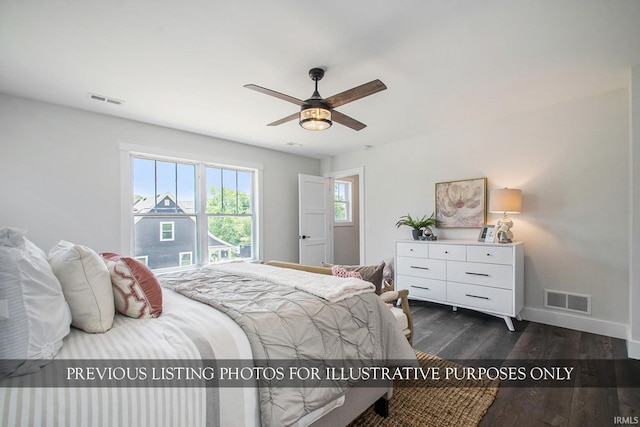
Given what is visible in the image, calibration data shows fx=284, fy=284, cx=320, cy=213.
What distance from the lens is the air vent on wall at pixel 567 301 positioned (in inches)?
121

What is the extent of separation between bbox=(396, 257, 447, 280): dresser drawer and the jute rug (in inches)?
65.6

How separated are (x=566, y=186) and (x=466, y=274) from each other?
1.46 meters

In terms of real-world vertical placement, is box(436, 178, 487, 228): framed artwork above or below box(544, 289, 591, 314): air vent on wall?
above

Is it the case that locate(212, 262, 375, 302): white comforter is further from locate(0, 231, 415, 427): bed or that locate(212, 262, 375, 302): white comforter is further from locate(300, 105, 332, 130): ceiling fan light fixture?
locate(300, 105, 332, 130): ceiling fan light fixture

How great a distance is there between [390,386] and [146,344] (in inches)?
55.8

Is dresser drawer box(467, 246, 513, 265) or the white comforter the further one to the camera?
dresser drawer box(467, 246, 513, 265)

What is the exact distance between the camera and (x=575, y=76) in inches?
102

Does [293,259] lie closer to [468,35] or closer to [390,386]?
Answer: [390,386]

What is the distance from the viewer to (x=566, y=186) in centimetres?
319

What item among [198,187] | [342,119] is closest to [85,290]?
[342,119]

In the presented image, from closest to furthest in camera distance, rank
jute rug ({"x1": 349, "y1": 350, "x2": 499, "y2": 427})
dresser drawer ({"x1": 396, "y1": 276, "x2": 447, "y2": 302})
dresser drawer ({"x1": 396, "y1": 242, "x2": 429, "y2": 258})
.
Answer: jute rug ({"x1": 349, "y1": 350, "x2": 499, "y2": 427}) → dresser drawer ({"x1": 396, "y1": 276, "x2": 447, "y2": 302}) → dresser drawer ({"x1": 396, "y1": 242, "x2": 429, "y2": 258})

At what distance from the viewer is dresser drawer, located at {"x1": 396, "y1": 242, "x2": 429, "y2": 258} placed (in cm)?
384

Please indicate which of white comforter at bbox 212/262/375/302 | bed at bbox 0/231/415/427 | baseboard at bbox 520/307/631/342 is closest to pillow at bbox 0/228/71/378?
bed at bbox 0/231/415/427

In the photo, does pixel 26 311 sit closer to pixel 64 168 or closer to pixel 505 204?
pixel 64 168
